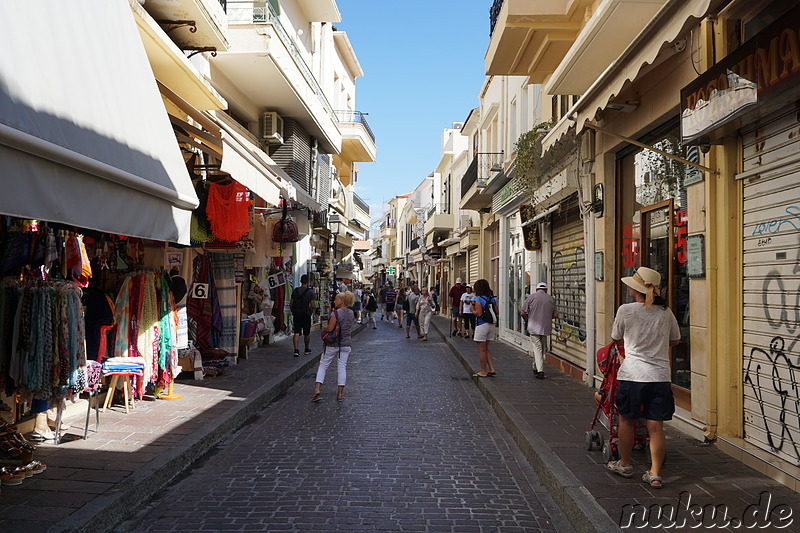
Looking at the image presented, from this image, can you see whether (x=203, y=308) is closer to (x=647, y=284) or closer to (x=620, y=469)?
(x=620, y=469)

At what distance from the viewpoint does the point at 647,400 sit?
17.5 ft

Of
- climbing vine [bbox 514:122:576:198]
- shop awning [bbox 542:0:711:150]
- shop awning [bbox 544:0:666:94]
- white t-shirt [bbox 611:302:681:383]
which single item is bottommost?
white t-shirt [bbox 611:302:681:383]

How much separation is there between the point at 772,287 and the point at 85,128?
224 inches

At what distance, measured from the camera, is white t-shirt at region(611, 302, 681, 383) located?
208 inches

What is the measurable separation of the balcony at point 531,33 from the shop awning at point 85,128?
7.06 meters

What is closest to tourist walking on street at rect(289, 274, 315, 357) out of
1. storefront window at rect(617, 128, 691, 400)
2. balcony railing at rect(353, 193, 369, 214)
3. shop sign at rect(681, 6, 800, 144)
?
storefront window at rect(617, 128, 691, 400)

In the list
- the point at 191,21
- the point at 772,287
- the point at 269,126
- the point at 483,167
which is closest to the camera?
the point at 772,287

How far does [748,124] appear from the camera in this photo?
6.11 meters

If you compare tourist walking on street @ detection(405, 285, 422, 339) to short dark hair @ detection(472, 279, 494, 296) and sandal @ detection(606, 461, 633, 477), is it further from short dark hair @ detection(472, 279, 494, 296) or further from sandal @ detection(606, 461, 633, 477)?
sandal @ detection(606, 461, 633, 477)

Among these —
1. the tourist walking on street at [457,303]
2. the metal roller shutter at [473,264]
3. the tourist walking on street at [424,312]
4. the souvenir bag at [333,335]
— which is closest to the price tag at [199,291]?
the souvenir bag at [333,335]

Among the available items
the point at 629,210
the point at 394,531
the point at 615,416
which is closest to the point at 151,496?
the point at 394,531

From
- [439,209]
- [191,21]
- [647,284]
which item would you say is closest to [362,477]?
[647,284]

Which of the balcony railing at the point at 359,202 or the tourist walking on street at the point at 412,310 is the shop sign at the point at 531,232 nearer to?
the tourist walking on street at the point at 412,310

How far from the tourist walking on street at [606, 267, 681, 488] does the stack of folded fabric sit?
550cm
